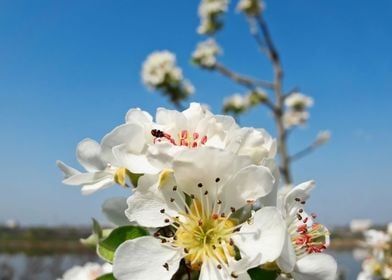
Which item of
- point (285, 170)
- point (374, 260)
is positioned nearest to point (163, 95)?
point (285, 170)

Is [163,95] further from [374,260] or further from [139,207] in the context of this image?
[139,207]

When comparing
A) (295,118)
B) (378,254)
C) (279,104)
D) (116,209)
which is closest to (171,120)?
(116,209)

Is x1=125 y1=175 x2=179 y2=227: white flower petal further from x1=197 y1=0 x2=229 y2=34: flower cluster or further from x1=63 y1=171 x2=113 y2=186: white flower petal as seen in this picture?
x1=197 y1=0 x2=229 y2=34: flower cluster

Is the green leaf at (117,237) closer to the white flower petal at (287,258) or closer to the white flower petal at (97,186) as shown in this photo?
the white flower petal at (97,186)

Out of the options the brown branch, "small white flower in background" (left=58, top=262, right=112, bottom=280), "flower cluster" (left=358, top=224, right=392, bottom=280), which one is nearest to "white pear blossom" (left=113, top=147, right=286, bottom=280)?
"small white flower in background" (left=58, top=262, right=112, bottom=280)

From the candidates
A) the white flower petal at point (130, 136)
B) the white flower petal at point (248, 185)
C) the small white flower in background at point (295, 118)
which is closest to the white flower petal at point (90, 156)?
the white flower petal at point (130, 136)

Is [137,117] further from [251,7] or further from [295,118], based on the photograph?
[295,118]
